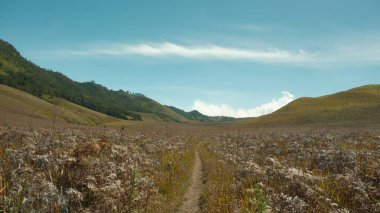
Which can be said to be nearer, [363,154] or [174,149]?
[363,154]

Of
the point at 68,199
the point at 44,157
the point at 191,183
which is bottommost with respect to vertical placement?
the point at 191,183

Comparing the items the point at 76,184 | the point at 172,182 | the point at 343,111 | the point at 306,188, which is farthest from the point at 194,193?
the point at 343,111

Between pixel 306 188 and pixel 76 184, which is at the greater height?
pixel 306 188

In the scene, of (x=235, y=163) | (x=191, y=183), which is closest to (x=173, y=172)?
(x=191, y=183)

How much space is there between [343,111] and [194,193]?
105922mm

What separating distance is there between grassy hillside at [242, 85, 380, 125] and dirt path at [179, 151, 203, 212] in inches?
2868

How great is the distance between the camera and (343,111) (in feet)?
352

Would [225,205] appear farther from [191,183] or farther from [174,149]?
[174,149]

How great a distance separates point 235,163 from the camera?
1697 cm

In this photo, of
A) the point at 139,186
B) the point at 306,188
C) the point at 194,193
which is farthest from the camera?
the point at 194,193

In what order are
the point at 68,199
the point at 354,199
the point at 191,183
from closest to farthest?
the point at 68,199 < the point at 354,199 < the point at 191,183

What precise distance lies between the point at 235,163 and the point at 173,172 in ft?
10.9

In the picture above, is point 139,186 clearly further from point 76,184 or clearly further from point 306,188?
point 306,188

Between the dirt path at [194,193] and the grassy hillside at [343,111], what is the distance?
72.8 meters
